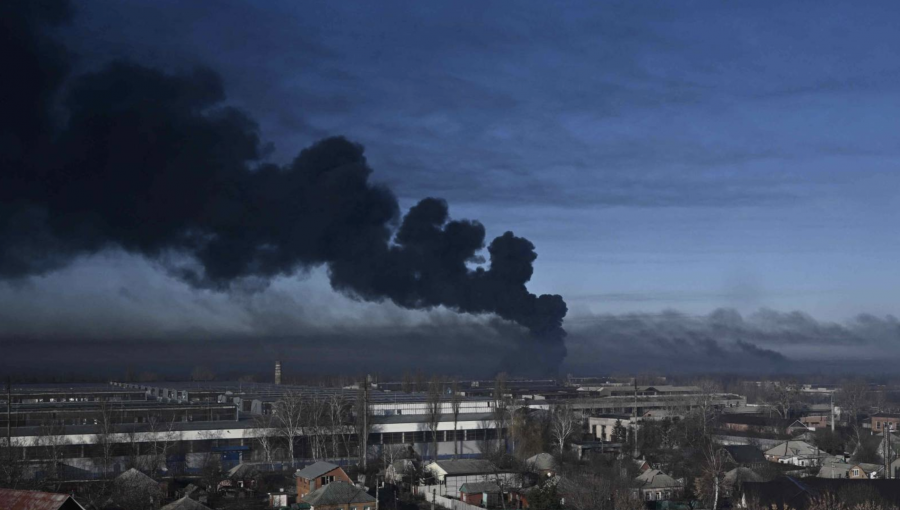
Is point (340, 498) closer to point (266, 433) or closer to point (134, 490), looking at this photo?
point (134, 490)

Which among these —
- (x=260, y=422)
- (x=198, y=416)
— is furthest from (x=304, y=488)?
(x=198, y=416)

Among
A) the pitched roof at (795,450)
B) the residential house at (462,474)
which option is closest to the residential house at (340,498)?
the residential house at (462,474)

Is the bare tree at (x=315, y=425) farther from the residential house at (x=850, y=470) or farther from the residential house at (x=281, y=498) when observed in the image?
the residential house at (x=850, y=470)

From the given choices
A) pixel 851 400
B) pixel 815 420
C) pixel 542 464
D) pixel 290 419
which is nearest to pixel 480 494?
pixel 542 464

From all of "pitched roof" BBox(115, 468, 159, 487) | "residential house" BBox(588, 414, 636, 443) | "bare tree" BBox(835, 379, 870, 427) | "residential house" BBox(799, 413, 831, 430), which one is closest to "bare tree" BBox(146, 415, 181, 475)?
"pitched roof" BBox(115, 468, 159, 487)

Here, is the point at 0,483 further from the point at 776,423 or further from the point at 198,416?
the point at 776,423
